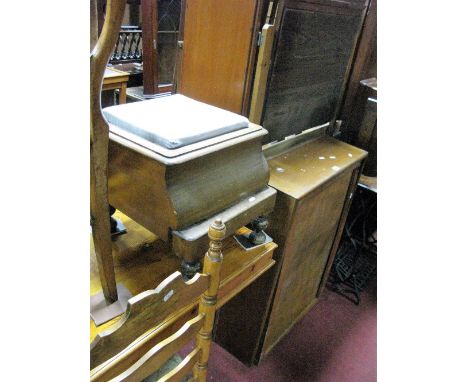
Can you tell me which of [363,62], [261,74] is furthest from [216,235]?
[363,62]

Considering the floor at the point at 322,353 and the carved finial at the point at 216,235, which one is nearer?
the carved finial at the point at 216,235

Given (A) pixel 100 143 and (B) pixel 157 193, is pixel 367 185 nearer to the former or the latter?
(B) pixel 157 193

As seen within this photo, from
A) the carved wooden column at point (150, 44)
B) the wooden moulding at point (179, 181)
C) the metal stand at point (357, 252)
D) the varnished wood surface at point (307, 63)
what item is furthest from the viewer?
the carved wooden column at point (150, 44)

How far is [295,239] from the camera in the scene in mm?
1638

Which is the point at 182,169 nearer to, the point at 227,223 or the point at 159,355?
the point at 227,223

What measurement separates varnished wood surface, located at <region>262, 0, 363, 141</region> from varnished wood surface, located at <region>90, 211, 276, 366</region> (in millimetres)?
557

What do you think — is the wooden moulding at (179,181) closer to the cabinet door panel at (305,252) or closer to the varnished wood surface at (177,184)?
the varnished wood surface at (177,184)

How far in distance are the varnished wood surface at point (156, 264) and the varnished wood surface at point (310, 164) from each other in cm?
26

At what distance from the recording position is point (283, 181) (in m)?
1.53

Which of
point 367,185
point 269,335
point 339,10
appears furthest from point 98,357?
point 367,185

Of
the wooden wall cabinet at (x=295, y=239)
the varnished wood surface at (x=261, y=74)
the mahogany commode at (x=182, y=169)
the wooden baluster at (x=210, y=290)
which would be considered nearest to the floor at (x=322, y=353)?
the wooden wall cabinet at (x=295, y=239)

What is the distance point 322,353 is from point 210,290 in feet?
4.85

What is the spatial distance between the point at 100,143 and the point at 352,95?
66.8 inches

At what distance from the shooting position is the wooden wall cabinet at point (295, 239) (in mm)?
1544
